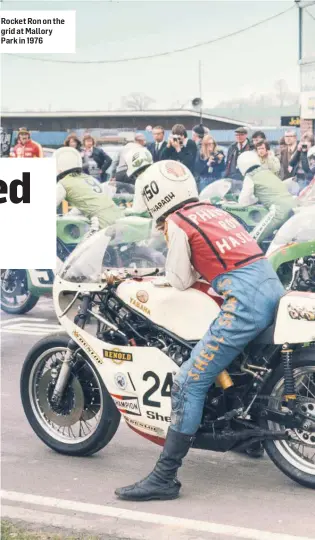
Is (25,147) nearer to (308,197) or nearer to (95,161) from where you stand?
(95,161)

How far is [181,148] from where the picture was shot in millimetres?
15484

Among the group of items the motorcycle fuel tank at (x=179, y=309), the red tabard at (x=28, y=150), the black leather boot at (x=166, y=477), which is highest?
the red tabard at (x=28, y=150)

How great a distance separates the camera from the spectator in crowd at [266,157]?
1420cm

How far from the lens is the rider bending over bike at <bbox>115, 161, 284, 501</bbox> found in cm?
520

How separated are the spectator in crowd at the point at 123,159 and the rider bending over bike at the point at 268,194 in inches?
72.3

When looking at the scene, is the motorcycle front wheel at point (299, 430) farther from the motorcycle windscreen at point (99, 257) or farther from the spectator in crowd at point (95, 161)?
the spectator in crowd at point (95, 161)

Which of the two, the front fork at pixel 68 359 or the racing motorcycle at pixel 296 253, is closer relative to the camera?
the front fork at pixel 68 359

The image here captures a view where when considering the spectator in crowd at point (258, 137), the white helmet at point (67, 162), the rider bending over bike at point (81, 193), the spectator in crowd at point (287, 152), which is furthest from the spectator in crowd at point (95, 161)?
the rider bending over bike at point (81, 193)

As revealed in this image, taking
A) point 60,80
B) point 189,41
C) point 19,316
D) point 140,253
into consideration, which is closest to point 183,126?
point 189,41

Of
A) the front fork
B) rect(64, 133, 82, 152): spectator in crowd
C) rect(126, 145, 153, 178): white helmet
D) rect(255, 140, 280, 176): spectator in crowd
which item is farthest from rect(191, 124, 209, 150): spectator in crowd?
the front fork

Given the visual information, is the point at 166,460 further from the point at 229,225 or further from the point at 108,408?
the point at 229,225

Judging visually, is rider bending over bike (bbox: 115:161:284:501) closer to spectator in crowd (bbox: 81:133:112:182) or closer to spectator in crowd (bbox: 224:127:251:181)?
spectator in crowd (bbox: 224:127:251:181)

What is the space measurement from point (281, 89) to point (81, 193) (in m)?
5.18

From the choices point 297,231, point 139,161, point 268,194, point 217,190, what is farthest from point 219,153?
point 297,231
